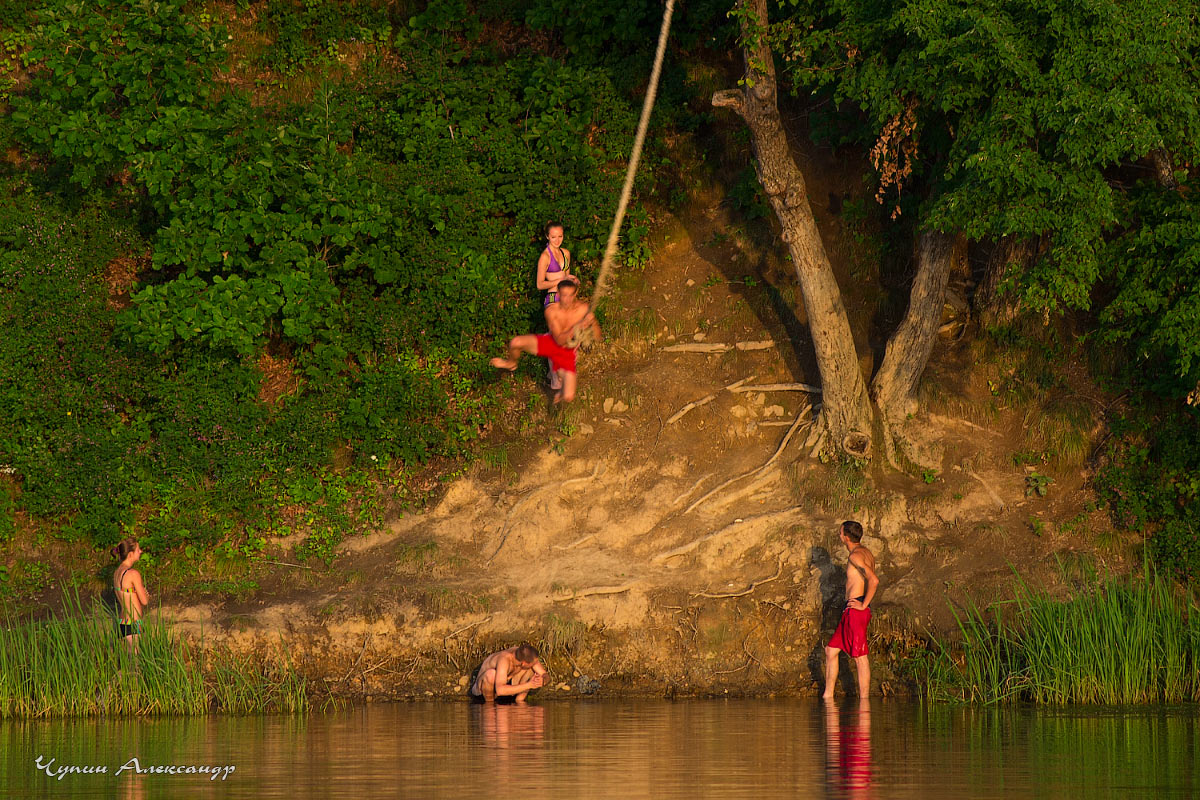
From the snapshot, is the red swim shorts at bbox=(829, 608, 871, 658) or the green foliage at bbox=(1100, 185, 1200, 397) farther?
the red swim shorts at bbox=(829, 608, 871, 658)

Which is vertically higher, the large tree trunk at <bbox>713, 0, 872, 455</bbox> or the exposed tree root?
the large tree trunk at <bbox>713, 0, 872, 455</bbox>

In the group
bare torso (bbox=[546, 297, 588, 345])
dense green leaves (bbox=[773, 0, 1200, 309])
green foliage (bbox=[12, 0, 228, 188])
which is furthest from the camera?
green foliage (bbox=[12, 0, 228, 188])

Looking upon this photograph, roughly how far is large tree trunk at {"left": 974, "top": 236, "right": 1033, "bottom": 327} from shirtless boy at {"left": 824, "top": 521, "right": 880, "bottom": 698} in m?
4.16

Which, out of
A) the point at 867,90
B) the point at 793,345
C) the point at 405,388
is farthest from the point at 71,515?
the point at 867,90

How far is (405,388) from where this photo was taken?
18.4 m

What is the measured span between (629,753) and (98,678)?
5933mm

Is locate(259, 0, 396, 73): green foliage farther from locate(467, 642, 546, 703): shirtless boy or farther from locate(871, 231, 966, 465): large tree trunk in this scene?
locate(467, 642, 546, 703): shirtless boy

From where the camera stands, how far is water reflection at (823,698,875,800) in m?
9.59

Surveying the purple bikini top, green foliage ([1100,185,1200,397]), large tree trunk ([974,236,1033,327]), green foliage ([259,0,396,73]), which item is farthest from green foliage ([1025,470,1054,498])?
green foliage ([259,0,396,73])

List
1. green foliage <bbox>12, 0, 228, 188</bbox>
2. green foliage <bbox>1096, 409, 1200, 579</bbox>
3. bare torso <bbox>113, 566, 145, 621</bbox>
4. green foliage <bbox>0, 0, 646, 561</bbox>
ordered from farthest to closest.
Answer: green foliage <bbox>0, 0, 646, 561</bbox> < green foliage <bbox>12, 0, 228, 188</bbox> < green foliage <bbox>1096, 409, 1200, 579</bbox> < bare torso <bbox>113, 566, 145, 621</bbox>

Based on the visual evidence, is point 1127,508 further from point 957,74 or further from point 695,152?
point 695,152

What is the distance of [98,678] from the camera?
14.4m

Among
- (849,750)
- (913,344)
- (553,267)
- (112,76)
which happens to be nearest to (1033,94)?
(913,344)

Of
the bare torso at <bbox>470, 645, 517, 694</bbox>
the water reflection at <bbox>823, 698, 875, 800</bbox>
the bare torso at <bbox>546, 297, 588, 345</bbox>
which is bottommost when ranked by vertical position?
the water reflection at <bbox>823, 698, 875, 800</bbox>
